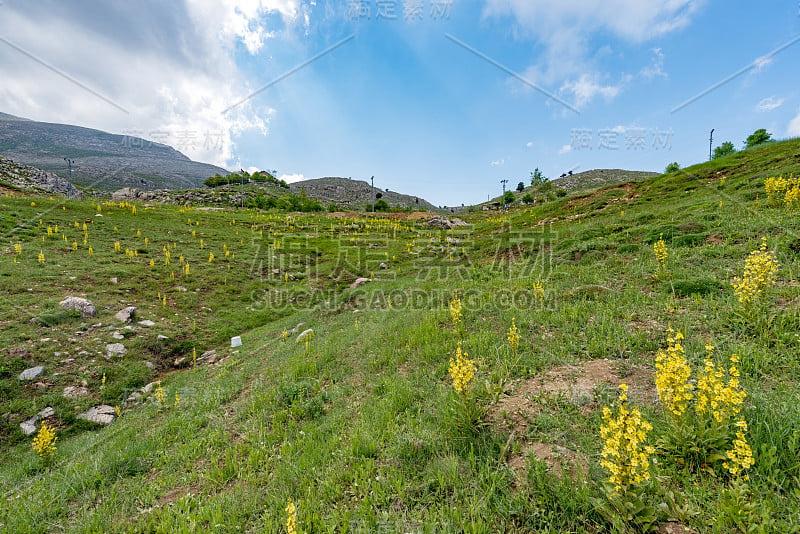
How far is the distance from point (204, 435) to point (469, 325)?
6024mm

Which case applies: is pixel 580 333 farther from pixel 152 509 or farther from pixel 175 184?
pixel 175 184

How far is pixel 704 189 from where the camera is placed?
59.9 feet

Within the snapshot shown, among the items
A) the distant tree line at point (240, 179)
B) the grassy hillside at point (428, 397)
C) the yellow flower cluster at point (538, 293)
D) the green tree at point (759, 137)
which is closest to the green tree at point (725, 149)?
the green tree at point (759, 137)

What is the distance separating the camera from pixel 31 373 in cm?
801

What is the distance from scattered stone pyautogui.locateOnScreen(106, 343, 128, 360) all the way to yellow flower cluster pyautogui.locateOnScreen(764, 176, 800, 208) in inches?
875

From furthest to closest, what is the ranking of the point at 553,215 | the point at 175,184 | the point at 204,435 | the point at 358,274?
1. the point at 175,184
2. the point at 553,215
3. the point at 358,274
4. the point at 204,435

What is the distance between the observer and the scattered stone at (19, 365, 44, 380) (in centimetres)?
788

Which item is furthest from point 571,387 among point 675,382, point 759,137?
point 759,137

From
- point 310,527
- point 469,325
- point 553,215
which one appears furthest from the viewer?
point 553,215

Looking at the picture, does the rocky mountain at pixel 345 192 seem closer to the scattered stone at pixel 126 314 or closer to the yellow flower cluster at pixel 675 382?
the scattered stone at pixel 126 314

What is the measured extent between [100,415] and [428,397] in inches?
351

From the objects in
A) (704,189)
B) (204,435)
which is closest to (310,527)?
(204,435)

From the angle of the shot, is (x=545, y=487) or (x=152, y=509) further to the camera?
(x=152, y=509)

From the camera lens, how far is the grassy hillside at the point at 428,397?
279 centimetres
